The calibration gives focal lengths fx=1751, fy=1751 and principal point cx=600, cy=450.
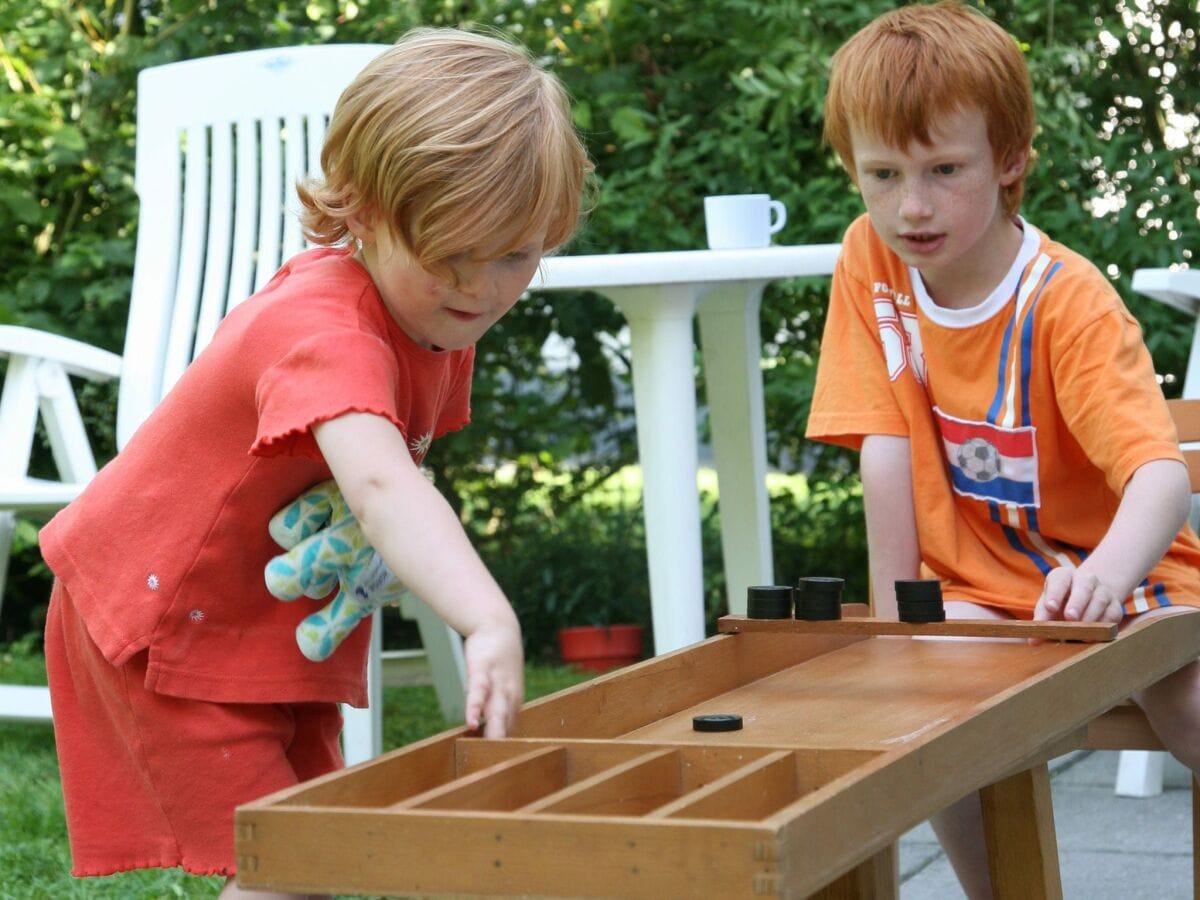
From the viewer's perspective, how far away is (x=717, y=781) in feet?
3.71

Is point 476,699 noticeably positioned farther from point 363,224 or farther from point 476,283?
point 363,224

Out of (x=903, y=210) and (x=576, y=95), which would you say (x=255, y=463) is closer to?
(x=903, y=210)

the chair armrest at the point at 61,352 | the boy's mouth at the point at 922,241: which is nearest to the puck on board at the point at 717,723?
the boy's mouth at the point at 922,241

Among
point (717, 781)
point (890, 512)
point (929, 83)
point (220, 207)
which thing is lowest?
point (717, 781)

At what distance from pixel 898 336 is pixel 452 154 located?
83 centimetres

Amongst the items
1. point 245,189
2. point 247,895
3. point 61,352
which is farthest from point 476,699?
point 245,189

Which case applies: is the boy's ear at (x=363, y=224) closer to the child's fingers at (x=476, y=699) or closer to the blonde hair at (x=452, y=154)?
the blonde hair at (x=452, y=154)

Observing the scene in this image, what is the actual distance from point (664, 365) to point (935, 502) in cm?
73

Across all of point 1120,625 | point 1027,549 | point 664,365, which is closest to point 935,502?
point 1027,549

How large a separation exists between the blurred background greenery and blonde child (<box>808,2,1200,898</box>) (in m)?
1.79

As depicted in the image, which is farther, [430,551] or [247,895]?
[247,895]

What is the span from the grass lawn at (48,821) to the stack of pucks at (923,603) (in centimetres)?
122

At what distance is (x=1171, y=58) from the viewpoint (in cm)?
427

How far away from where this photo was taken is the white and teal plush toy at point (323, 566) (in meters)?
1.58
